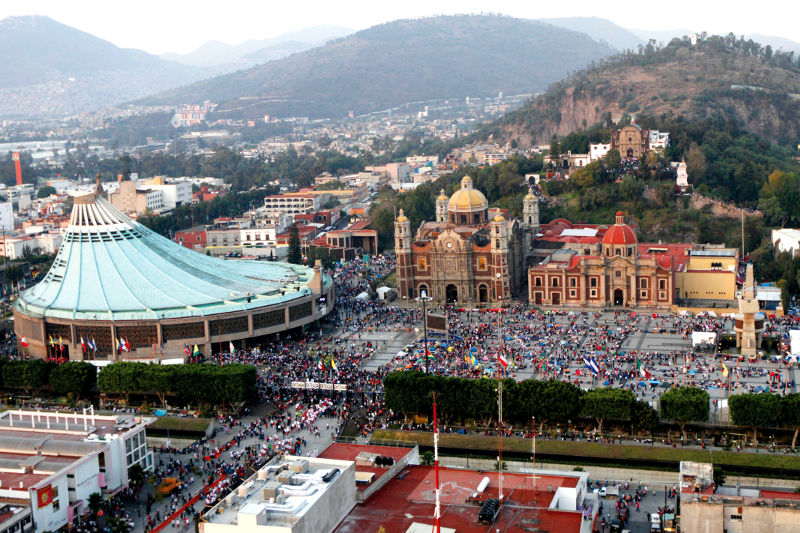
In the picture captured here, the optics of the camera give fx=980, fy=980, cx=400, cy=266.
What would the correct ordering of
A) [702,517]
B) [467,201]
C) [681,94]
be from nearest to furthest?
[702,517]
[467,201]
[681,94]

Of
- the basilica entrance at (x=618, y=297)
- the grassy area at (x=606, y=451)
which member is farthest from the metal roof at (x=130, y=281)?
the basilica entrance at (x=618, y=297)

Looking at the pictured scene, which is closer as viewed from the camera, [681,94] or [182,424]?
[182,424]

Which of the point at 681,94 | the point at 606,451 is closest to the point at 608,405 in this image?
the point at 606,451

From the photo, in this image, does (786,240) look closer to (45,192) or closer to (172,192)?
(172,192)

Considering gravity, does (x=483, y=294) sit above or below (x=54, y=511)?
above

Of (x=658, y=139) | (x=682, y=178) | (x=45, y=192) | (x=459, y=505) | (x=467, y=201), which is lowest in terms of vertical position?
(x=459, y=505)

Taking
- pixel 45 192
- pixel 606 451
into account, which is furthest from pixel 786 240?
pixel 45 192

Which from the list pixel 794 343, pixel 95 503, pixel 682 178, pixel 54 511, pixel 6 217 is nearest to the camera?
pixel 54 511

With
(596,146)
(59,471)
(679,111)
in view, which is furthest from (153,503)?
(679,111)
